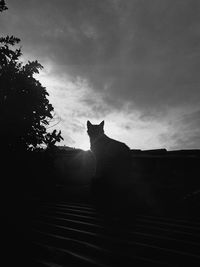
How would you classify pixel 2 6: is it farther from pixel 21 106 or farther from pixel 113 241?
pixel 113 241

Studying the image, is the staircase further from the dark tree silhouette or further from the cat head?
the dark tree silhouette

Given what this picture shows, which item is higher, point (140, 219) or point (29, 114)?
point (29, 114)

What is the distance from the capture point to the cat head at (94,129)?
8.51 metres

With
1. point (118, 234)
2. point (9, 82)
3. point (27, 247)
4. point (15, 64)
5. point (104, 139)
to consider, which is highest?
point (15, 64)

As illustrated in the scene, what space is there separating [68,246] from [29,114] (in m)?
8.88

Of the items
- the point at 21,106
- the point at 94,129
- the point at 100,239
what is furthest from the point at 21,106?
the point at 100,239

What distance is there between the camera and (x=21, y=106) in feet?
34.8

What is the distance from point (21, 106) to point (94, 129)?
412 cm

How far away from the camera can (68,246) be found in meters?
2.69

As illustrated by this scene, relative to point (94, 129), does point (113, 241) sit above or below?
below

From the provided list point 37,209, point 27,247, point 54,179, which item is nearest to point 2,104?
point 54,179

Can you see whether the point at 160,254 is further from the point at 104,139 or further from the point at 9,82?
the point at 9,82

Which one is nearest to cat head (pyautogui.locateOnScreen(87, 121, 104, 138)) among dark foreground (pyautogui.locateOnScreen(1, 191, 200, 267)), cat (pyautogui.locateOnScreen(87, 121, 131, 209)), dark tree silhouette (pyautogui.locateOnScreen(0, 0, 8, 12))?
cat (pyautogui.locateOnScreen(87, 121, 131, 209))

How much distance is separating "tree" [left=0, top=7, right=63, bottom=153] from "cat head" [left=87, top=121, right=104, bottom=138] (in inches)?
84.8
